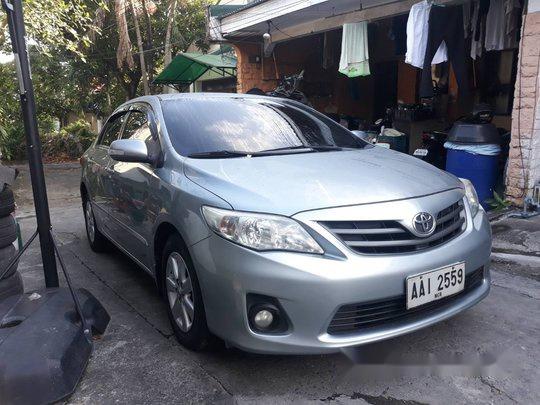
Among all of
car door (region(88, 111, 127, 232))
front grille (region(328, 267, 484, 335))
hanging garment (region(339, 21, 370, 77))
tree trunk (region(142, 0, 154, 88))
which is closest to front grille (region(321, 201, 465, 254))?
front grille (region(328, 267, 484, 335))

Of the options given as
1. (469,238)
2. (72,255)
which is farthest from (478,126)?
(72,255)

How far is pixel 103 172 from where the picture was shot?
4.07 m

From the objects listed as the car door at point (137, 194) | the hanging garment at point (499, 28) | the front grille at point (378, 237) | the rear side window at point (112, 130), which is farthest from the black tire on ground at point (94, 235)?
the hanging garment at point (499, 28)

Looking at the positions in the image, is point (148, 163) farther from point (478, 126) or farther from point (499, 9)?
point (499, 9)

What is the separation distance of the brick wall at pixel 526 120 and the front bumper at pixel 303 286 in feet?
11.5

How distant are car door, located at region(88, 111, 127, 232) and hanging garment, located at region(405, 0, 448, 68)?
154 inches

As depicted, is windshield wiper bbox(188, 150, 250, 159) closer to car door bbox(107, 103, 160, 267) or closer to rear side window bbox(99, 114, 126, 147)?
car door bbox(107, 103, 160, 267)

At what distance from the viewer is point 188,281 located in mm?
2590

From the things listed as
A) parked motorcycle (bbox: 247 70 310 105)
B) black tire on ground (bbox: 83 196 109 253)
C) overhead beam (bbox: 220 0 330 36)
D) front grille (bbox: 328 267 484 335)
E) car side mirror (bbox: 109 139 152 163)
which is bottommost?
black tire on ground (bbox: 83 196 109 253)

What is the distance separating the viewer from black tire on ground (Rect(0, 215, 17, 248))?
3113mm

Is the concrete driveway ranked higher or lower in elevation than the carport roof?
lower

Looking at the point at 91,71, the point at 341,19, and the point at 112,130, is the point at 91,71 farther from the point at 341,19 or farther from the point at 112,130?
the point at 112,130

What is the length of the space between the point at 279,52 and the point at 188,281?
8.84m

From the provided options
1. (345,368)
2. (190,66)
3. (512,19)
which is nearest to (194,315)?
(345,368)
